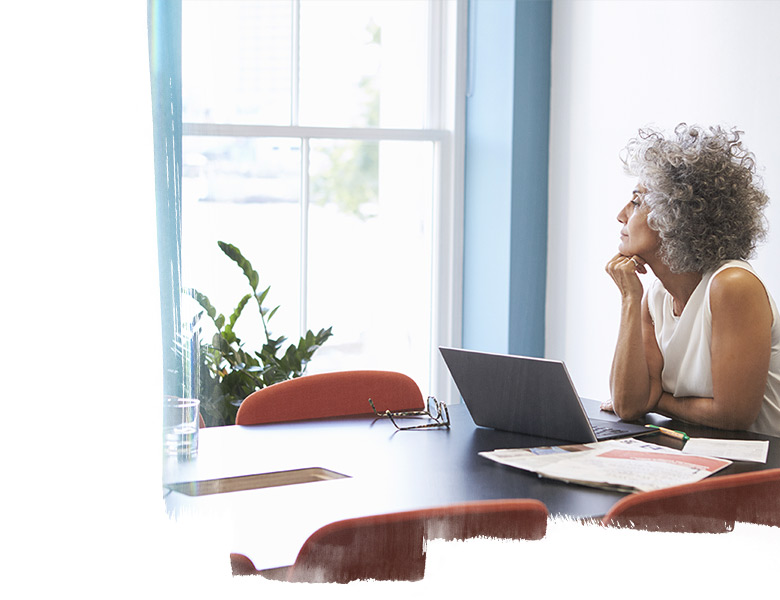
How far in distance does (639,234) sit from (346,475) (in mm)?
1059

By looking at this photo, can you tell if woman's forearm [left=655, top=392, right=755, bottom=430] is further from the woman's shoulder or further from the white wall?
the white wall

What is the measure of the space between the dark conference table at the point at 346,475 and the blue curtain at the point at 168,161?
11 centimetres

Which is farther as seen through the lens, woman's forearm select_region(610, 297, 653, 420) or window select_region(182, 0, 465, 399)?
window select_region(182, 0, 465, 399)

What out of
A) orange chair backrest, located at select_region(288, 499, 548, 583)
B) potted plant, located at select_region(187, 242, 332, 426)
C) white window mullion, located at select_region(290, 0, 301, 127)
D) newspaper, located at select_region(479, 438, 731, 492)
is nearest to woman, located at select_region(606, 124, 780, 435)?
newspaper, located at select_region(479, 438, 731, 492)

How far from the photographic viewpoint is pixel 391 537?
0.93 metres

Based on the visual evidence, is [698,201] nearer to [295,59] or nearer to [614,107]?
[614,107]

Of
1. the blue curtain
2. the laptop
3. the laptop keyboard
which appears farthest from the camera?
the laptop keyboard

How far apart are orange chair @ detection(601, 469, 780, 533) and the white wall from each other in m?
1.64

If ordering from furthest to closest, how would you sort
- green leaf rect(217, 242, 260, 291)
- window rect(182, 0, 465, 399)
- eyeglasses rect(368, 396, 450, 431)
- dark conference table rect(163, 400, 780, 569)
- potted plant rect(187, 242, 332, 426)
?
window rect(182, 0, 465, 399)
green leaf rect(217, 242, 260, 291)
potted plant rect(187, 242, 332, 426)
eyeglasses rect(368, 396, 450, 431)
dark conference table rect(163, 400, 780, 569)

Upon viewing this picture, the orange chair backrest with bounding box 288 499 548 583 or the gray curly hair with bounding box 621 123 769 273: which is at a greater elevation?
the gray curly hair with bounding box 621 123 769 273

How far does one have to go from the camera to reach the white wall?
2707 mm

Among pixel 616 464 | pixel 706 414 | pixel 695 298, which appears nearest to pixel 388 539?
pixel 616 464

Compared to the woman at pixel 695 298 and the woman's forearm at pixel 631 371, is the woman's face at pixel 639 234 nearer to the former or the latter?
the woman at pixel 695 298

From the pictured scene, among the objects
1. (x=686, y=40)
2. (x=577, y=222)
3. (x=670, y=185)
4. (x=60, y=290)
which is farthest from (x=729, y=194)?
(x=60, y=290)
